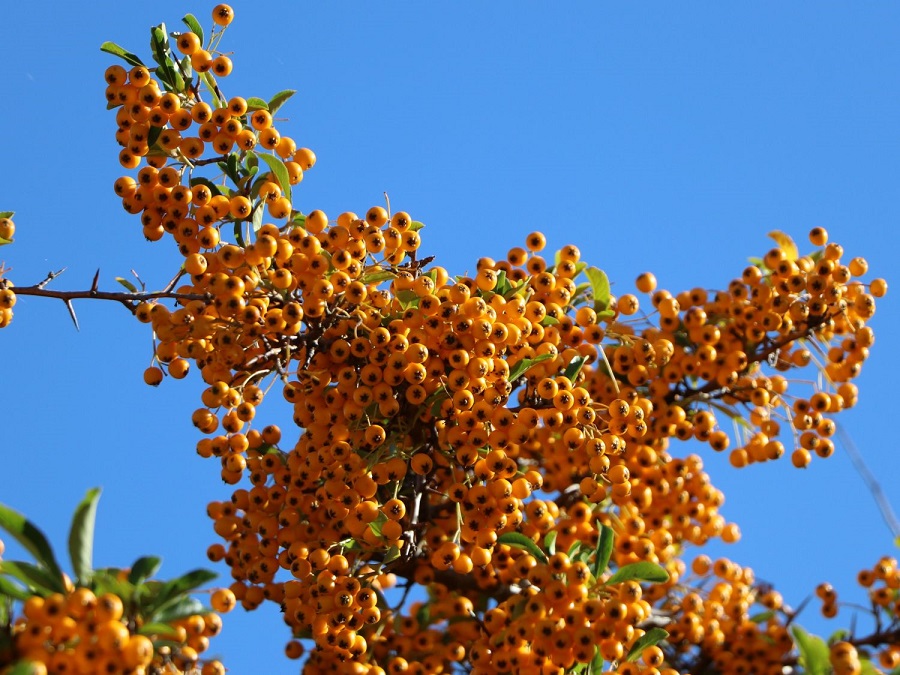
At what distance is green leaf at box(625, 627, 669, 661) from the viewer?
167 inches

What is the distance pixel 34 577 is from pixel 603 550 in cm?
231

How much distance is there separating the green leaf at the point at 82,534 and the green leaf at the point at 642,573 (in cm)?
215

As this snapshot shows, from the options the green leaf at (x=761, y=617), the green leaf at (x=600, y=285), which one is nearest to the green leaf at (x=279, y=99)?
the green leaf at (x=600, y=285)

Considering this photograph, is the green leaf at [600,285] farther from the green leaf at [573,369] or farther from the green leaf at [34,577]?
the green leaf at [34,577]

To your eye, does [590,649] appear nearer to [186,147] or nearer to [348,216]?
[348,216]

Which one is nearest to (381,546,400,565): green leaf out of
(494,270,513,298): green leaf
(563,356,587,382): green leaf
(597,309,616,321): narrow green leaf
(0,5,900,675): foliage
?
(0,5,900,675): foliage

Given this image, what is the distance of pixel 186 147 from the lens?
14.4ft

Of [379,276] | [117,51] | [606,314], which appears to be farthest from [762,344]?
[117,51]

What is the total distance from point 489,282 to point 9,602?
7.33 ft

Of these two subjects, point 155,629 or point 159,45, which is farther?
point 159,45

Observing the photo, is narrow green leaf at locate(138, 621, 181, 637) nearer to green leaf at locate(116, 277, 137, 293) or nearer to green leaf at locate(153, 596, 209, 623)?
green leaf at locate(153, 596, 209, 623)

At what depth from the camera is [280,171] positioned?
442cm

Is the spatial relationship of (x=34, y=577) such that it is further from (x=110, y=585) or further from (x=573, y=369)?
(x=573, y=369)

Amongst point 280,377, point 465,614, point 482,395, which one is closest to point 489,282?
point 482,395
